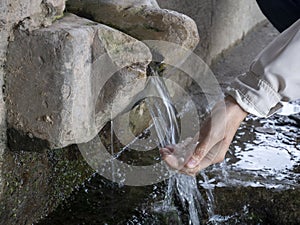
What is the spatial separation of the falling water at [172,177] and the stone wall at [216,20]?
43 centimetres

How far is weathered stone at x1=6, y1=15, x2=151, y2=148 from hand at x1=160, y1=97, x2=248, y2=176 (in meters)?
0.28

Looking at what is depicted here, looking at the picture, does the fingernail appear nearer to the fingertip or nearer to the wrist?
the fingertip

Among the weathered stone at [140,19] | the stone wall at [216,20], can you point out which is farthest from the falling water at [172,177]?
the stone wall at [216,20]

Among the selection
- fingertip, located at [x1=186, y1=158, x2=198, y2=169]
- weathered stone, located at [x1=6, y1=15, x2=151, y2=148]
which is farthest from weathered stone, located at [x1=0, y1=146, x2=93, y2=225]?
fingertip, located at [x1=186, y1=158, x2=198, y2=169]

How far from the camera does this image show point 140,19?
1719 millimetres

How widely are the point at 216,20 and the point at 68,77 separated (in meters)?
1.88

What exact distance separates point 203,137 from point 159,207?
2.35 ft

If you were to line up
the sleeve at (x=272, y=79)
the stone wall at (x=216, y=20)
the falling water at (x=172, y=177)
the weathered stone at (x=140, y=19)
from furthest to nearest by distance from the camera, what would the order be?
the stone wall at (x=216, y=20)
the falling water at (x=172, y=177)
the weathered stone at (x=140, y=19)
the sleeve at (x=272, y=79)

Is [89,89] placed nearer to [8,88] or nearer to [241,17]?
Result: [8,88]

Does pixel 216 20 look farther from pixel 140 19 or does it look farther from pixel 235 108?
pixel 235 108

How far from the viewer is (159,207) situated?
6.30 feet

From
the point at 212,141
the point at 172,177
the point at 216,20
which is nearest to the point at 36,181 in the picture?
the point at 172,177

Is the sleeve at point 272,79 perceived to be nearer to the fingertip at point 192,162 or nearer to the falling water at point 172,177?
the fingertip at point 192,162

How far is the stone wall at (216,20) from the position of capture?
275 cm
